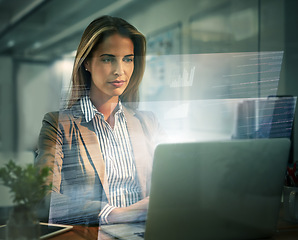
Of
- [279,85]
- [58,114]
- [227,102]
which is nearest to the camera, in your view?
[58,114]

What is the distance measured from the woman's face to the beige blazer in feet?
0.23

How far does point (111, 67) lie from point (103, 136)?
21cm

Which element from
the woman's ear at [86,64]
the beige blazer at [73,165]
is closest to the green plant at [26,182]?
the beige blazer at [73,165]

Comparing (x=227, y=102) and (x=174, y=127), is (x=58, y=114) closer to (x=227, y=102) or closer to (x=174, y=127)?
(x=174, y=127)

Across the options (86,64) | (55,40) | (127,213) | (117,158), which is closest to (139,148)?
(117,158)

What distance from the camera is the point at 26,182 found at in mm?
828

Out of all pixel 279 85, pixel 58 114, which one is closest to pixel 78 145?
pixel 58 114

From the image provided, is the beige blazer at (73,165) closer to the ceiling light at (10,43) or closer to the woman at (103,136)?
the woman at (103,136)

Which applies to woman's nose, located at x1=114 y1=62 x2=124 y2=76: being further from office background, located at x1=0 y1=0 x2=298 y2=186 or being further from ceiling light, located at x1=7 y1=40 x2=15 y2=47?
ceiling light, located at x1=7 y1=40 x2=15 y2=47

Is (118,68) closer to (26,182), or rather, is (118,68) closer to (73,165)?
(73,165)

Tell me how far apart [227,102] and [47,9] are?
0.68 meters

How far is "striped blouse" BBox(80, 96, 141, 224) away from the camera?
3.28 feet

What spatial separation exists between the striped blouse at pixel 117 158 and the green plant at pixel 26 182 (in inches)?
7.1

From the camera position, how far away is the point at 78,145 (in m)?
0.97
